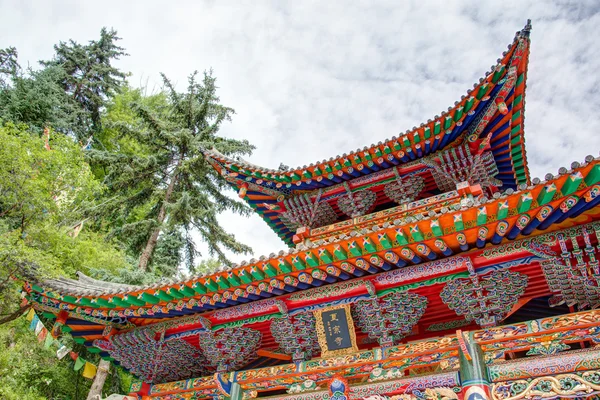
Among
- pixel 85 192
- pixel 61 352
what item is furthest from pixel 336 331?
pixel 85 192

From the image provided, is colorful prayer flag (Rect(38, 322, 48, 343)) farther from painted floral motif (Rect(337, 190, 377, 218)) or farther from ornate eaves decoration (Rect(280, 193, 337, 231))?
painted floral motif (Rect(337, 190, 377, 218))

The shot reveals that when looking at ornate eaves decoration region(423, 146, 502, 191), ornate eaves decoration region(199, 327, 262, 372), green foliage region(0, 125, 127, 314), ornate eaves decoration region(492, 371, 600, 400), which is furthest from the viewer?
green foliage region(0, 125, 127, 314)

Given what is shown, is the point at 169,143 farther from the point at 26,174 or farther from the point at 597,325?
the point at 597,325

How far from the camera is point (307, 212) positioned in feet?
32.0

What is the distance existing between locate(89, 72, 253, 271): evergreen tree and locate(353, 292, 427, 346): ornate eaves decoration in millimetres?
12073

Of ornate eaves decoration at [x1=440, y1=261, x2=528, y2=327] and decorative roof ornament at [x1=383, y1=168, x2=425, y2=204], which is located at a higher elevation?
decorative roof ornament at [x1=383, y1=168, x2=425, y2=204]

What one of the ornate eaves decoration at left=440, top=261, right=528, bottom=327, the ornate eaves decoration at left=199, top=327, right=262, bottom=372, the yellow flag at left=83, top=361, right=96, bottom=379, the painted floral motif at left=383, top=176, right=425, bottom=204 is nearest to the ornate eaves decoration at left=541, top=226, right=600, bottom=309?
the ornate eaves decoration at left=440, top=261, right=528, bottom=327

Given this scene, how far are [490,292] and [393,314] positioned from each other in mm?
1264

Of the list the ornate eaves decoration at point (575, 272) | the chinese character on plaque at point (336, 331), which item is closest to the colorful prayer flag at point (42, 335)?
the chinese character on plaque at point (336, 331)

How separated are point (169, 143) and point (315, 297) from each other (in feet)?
46.2

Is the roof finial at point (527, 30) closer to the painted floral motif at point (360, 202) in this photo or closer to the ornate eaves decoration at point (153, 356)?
the painted floral motif at point (360, 202)

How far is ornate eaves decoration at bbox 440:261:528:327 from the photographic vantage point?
5332mm

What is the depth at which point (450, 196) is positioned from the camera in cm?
834

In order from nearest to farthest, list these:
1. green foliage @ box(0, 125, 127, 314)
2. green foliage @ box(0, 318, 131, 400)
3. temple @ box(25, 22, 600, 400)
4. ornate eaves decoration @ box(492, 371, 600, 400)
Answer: ornate eaves decoration @ box(492, 371, 600, 400) < temple @ box(25, 22, 600, 400) < green foliage @ box(0, 125, 127, 314) < green foliage @ box(0, 318, 131, 400)
